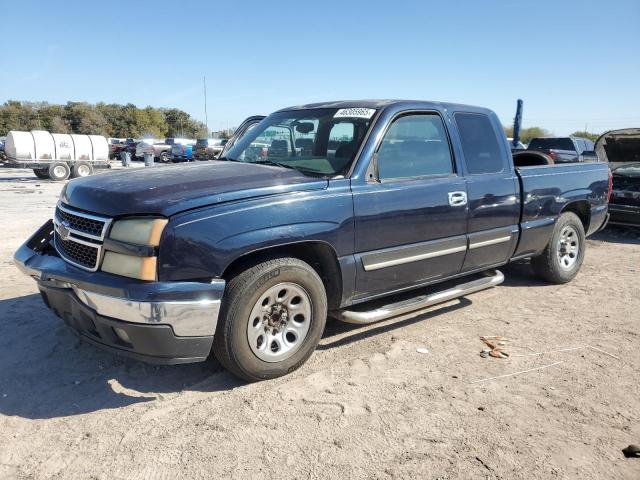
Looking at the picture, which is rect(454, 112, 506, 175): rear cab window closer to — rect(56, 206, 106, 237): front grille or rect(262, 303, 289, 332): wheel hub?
rect(262, 303, 289, 332): wheel hub

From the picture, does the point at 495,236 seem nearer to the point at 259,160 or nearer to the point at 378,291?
the point at 378,291

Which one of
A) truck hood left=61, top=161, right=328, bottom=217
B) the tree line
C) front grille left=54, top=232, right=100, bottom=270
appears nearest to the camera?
truck hood left=61, top=161, right=328, bottom=217

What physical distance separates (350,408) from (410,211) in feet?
5.16

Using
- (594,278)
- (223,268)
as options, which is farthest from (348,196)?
(594,278)

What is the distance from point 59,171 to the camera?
2062 centimetres

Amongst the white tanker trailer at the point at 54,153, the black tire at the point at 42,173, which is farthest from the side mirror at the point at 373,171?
the black tire at the point at 42,173

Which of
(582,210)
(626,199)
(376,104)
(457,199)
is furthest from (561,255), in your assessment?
(626,199)

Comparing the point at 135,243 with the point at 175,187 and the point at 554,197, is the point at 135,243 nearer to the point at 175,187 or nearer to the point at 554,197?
the point at 175,187

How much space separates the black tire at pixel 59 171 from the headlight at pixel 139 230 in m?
20.2

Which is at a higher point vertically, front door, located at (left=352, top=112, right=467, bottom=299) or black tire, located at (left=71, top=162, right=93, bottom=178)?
front door, located at (left=352, top=112, right=467, bottom=299)

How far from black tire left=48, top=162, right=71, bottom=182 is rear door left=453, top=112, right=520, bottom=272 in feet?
65.9

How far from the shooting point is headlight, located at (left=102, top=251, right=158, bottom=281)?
2736 mm

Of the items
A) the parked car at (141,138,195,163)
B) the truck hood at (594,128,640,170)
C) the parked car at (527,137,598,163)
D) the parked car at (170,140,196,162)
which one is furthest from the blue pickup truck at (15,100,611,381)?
the parked car at (141,138,195,163)

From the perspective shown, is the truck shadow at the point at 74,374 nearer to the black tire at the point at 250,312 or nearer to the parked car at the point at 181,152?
the black tire at the point at 250,312
